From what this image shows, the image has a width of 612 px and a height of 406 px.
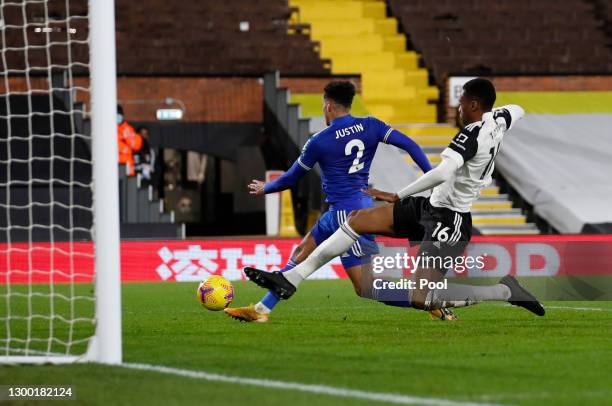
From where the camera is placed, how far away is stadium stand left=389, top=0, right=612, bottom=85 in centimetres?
2217

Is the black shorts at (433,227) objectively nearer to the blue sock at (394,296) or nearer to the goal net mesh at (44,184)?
the blue sock at (394,296)

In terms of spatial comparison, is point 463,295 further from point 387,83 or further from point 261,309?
point 387,83

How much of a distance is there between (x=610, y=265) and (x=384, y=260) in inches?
241

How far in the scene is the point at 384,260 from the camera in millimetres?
9133

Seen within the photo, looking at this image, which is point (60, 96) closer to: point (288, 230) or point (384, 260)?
point (288, 230)

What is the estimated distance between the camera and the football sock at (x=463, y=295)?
8.15 metres

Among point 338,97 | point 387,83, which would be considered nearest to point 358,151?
point 338,97

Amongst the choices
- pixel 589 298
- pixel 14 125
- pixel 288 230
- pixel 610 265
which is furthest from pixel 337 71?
pixel 589 298

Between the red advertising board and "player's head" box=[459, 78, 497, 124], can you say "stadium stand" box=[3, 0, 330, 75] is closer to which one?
the red advertising board

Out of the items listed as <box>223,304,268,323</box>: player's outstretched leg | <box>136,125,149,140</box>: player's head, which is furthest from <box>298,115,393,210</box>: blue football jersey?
<box>136,125,149,140</box>: player's head

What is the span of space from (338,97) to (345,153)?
0.41m

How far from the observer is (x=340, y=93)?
866 cm

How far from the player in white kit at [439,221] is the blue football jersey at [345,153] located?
663mm

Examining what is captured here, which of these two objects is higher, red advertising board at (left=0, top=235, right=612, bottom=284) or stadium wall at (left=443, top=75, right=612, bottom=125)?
stadium wall at (left=443, top=75, right=612, bottom=125)
